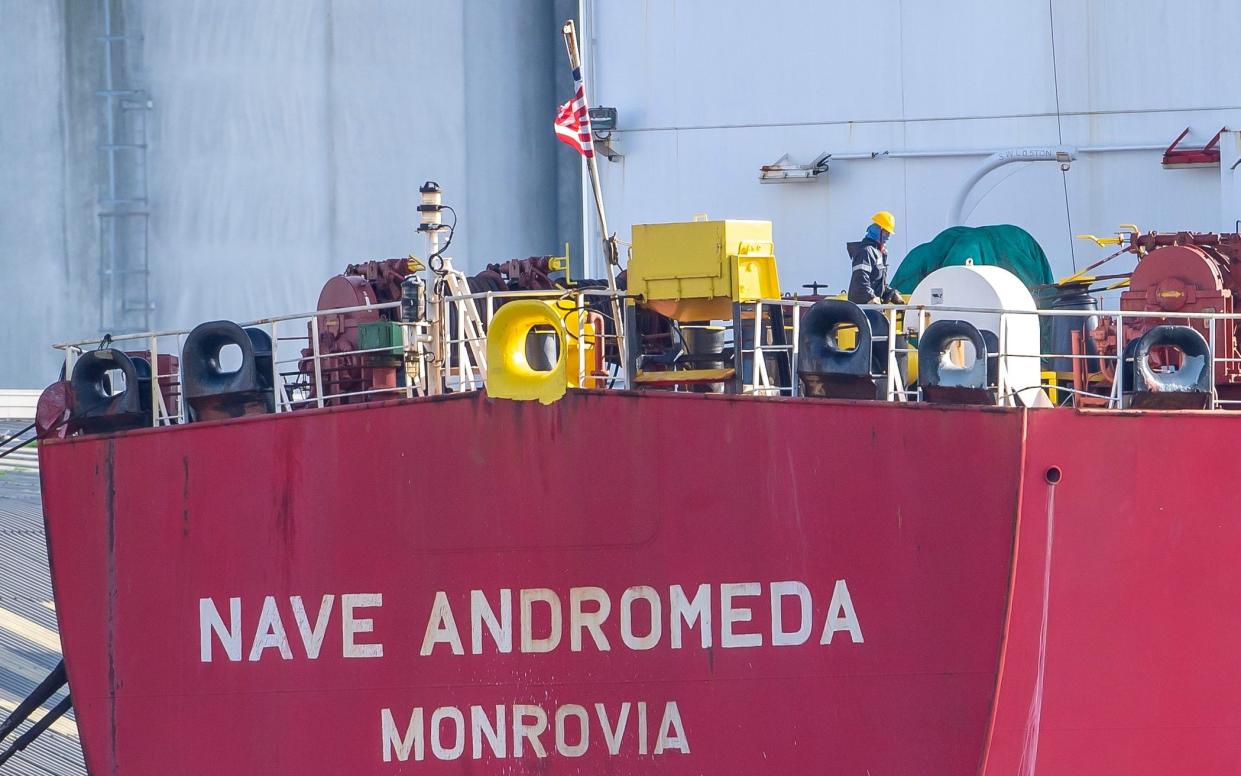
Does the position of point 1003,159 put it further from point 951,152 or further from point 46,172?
point 46,172

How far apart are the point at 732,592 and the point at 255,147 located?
14.3m

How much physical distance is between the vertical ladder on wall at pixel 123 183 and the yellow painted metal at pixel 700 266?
13.6 metres

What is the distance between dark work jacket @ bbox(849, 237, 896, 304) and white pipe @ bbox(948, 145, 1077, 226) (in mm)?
3510

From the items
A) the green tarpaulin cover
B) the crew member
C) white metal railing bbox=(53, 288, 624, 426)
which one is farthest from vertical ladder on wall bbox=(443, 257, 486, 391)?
the green tarpaulin cover

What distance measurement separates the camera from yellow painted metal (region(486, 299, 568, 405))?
8367mm

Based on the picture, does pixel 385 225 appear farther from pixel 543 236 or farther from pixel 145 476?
pixel 145 476

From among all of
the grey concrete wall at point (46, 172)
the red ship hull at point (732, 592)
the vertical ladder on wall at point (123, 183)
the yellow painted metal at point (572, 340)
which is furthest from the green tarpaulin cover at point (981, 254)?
the grey concrete wall at point (46, 172)

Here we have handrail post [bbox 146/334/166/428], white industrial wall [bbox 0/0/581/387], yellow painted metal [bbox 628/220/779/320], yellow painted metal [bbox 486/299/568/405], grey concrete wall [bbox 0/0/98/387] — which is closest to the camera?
yellow painted metal [bbox 486/299/568/405]

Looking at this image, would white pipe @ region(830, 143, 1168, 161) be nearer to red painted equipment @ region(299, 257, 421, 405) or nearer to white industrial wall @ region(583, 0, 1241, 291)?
white industrial wall @ region(583, 0, 1241, 291)

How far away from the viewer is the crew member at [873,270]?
10.1 meters

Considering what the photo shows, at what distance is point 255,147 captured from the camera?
68.6 ft

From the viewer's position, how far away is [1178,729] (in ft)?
28.1

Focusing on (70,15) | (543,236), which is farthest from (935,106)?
(70,15)

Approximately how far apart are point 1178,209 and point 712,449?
686cm
